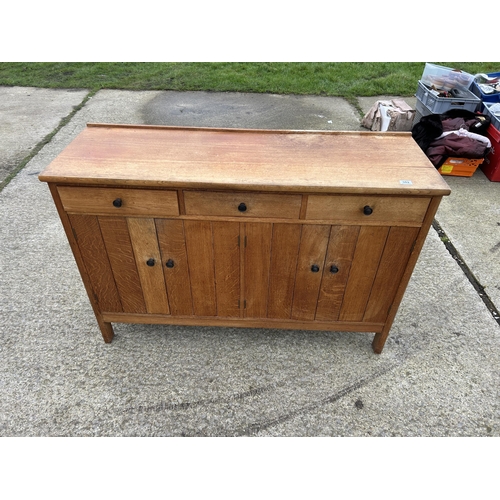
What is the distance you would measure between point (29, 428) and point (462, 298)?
297 centimetres

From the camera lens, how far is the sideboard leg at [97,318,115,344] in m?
2.29

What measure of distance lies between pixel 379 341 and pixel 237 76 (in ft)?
21.0

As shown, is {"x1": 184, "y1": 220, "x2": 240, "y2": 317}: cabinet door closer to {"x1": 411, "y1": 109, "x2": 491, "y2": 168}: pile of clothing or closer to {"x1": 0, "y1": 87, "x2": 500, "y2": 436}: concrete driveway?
{"x1": 0, "y1": 87, "x2": 500, "y2": 436}: concrete driveway

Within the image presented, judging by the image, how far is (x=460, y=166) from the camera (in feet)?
13.7

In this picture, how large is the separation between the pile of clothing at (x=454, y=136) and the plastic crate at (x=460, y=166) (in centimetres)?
7

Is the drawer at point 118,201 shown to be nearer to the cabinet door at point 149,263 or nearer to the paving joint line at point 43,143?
the cabinet door at point 149,263

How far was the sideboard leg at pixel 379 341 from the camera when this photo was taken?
7.39ft

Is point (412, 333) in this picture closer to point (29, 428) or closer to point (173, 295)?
point (173, 295)

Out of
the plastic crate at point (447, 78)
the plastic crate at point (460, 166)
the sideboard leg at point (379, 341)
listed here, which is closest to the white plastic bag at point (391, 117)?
the plastic crate at point (447, 78)

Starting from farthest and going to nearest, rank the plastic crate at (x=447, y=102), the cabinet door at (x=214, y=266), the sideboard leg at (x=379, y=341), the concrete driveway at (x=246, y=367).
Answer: the plastic crate at (x=447, y=102), the sideboard leg at (x=379, y=341), the concrete driveway at (x=246, y=367), the cabinet door at (x=214, y=266)

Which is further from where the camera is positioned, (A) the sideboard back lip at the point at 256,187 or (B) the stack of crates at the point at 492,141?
(B) the stack of crates at the point at 492,141

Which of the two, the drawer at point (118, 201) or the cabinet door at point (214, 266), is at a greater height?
the drawer at point (118, 201)

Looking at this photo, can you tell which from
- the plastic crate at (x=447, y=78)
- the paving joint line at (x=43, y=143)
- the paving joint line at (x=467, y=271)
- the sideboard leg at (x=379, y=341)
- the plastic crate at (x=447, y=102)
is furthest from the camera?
the plastic crate at (x=447, y=78)

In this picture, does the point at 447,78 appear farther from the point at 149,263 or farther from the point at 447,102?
the point at 149,263
